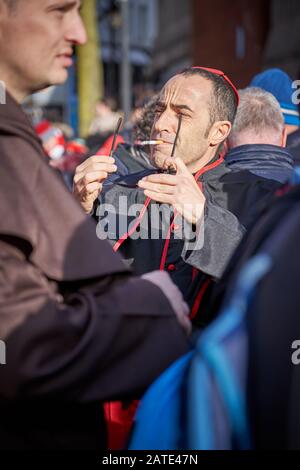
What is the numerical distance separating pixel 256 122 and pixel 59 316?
1860 mm

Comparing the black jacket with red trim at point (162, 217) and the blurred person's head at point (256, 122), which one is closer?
the black jacket with red trim at point (162, 217)

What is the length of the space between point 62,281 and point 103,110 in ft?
23.8

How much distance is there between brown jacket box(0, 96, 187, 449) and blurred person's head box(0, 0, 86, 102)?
120 mm

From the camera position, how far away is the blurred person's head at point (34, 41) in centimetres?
149

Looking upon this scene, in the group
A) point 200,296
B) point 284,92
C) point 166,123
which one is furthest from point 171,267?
point 284,92

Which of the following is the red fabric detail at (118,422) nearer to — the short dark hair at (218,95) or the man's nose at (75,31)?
the man's nose at (75,31)

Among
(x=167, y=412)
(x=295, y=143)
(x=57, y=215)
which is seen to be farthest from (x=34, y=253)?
(x=295, y=143)

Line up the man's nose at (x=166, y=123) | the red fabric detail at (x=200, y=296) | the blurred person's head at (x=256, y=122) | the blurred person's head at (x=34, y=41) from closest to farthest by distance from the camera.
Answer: the blurred person's head at (x=34, y=41) → the red fabric detail at (x=200, y=296) → the man's nose at (x=166, y=123) → the blurred person's head at (x=256, y=122)

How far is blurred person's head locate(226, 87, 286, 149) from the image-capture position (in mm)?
2836

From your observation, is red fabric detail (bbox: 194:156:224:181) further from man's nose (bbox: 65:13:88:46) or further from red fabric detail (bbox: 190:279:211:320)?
man's nose (bbox: 65:13:88:46)

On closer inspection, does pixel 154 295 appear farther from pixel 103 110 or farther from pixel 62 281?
pixel 103 110

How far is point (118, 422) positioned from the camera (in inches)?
71.2

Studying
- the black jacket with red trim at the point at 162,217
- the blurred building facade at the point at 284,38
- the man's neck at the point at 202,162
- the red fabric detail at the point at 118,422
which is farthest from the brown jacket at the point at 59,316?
the blurred building facade at the point at 284,38

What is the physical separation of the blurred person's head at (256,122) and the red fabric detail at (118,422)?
147 centimetres
